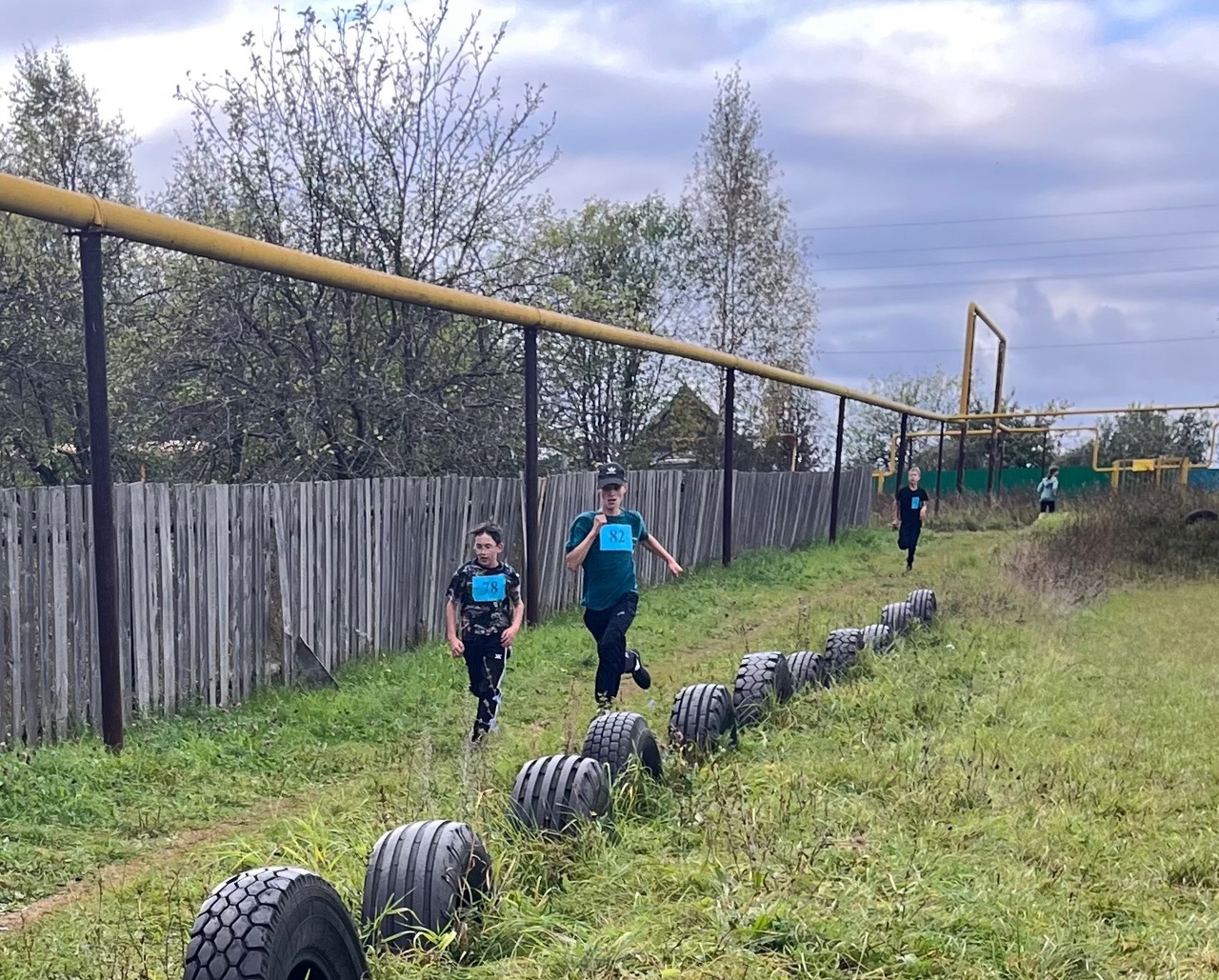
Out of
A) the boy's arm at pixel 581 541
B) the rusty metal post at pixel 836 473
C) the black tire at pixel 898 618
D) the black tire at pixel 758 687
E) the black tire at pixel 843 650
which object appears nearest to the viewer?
the black tire at pixel 758 687

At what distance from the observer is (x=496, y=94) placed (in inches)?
514

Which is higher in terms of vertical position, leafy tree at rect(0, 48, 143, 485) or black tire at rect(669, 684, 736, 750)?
leafy tree at rect(0, 48, 143, 485)

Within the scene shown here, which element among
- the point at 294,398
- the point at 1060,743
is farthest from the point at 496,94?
the point at 1060,743

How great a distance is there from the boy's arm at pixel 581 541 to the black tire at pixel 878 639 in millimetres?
2264

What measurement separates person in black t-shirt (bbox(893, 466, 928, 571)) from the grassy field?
7076mm

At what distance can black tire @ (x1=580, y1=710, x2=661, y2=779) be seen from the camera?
5016mm

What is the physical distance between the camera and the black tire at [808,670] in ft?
23.8

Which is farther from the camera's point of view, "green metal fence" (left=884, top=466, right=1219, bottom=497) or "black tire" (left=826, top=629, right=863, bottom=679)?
"green metal fence" (left=884, top=466, right=1219, bottom=497)

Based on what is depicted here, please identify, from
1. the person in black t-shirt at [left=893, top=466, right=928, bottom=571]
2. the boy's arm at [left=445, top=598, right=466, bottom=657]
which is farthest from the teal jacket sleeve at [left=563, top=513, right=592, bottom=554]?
the person in black t-shirt at [left=893, top=466, right=928, bottom=571]

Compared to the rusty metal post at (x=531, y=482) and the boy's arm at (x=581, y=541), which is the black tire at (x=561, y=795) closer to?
the boy's arm at (x=581, y=541)

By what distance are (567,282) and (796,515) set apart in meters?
8.35

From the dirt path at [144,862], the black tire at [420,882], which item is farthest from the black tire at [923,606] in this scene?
the black tire at [420,882]

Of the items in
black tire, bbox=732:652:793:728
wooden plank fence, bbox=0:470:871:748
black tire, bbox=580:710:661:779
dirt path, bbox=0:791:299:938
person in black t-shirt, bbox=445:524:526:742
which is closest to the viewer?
dirt path, bbox=0:791:299:938

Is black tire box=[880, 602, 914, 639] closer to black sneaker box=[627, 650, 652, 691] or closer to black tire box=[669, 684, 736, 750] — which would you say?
black sneaker box=[627, 650, 652, 691]
